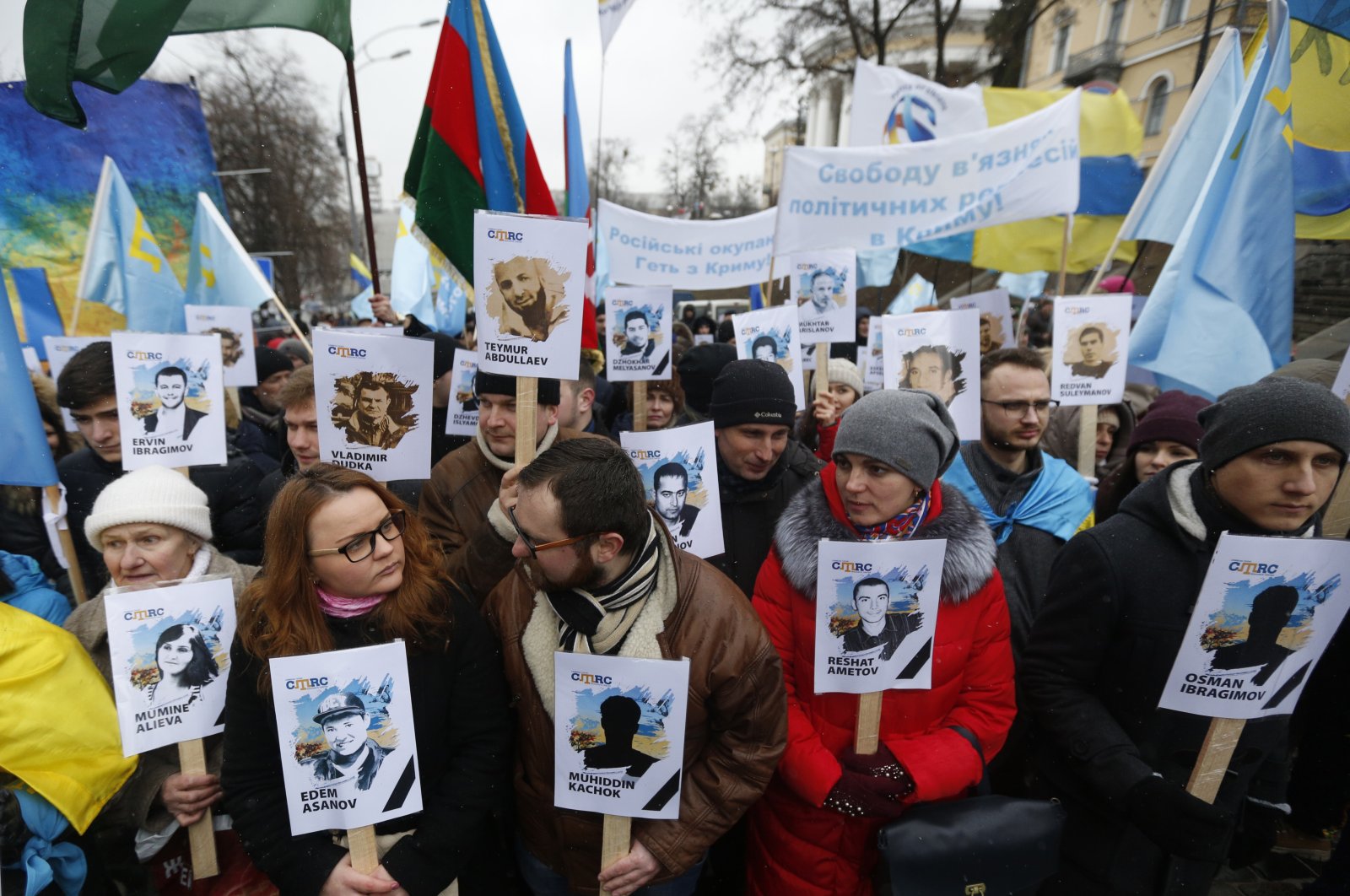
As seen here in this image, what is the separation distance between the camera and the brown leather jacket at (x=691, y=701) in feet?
5.67

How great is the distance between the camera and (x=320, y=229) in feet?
88.4

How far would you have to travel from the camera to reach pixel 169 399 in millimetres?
2875

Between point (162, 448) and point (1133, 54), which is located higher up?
point (1133, 54)

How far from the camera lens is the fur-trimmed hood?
75.4 inches

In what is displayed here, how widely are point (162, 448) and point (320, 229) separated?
92.2 ft

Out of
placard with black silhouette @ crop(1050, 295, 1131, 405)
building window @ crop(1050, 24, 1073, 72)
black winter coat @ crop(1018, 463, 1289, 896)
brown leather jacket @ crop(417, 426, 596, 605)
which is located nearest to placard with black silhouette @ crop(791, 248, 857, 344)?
placard with black silhouette @ crop(1050, 295, 1131, 405)

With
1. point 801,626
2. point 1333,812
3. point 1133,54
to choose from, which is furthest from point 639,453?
point 1133,54

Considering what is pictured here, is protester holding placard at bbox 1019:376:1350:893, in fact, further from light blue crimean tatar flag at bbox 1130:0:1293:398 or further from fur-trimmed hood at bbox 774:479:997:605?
light blue crimean tatar flag at bbox 1130:0:1293:398

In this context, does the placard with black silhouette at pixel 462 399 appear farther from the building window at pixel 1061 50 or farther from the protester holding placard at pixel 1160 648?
the building window at pixel 1061 50

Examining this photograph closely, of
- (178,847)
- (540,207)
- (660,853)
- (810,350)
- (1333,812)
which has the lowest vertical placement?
(1333,812)

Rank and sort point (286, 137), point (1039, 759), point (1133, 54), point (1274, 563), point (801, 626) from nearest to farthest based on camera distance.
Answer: point (1274, 563) → point (801, 626) → point (1039, 759) → point (286, 137) → point (1133, 54)

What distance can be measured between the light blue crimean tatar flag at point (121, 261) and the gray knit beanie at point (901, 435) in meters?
4.91

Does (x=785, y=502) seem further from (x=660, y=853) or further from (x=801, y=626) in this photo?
(x=660, y=853)

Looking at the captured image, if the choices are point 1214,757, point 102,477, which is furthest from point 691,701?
point 102,477
